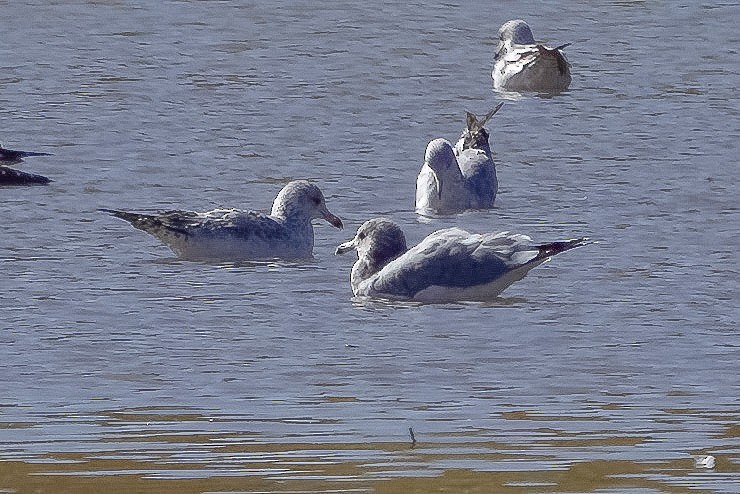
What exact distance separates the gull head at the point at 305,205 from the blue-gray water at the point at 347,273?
0.73 ft

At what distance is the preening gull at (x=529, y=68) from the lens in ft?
56.5

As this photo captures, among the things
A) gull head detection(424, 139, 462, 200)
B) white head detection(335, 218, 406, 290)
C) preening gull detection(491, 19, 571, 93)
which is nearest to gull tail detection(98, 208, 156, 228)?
white head detection(335, 218, 406, 290)

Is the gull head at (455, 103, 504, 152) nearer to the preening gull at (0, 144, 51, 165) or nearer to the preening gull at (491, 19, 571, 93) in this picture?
the preening gull at (0, 144, 51, 165)

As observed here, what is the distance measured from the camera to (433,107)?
16.0m

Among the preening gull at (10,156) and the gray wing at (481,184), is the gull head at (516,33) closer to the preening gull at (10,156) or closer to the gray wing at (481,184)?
the gray wing at (481,184)

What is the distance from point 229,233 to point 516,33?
8314 mm

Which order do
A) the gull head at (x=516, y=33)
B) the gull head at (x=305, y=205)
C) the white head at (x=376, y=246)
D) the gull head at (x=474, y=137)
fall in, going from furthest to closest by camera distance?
the gull head at (x=516, y=33) → the gull head at (x=474, y=137) → the gull head at (x=305, y=205) → the white head at (x=376, y=246)

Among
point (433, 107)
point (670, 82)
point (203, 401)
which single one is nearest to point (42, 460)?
point (203, 401)

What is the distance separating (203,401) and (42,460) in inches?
42.4

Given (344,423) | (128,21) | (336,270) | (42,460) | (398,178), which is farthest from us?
(128,21)

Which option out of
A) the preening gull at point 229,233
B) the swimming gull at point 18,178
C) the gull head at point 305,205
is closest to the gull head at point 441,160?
the gull head at point 305,205

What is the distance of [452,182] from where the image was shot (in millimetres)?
12766

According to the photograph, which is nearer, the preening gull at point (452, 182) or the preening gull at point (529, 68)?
the preening gull at point (452, 182)

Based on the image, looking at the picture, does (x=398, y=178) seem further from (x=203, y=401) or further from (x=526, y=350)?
(x=203, y=401)
